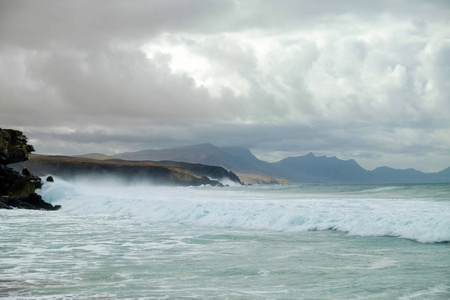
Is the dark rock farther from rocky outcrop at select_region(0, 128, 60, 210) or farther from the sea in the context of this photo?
the sea

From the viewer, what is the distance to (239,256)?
1389cm

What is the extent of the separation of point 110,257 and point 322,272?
19.3 ft

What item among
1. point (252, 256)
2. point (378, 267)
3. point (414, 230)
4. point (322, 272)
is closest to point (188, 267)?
point (252, 256)

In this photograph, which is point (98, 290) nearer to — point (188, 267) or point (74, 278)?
point (74, 278)

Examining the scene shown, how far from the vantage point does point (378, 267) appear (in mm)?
12148

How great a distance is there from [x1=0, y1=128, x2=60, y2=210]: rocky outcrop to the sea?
9515 millimetres

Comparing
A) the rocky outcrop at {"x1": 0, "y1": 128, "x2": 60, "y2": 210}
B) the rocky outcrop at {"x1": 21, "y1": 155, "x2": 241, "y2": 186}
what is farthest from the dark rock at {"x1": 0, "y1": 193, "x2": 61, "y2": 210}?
the rocky outcrop at {"x1": 21, "y1": 155, "x2": 241, "y2": 186}

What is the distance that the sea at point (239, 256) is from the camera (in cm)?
975

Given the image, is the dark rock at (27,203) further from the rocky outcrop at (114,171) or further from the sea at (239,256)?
the rocky outcrop at (114,171)

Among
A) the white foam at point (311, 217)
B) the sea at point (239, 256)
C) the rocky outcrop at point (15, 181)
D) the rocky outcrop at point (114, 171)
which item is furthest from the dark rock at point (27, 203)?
the rocky outcrop at point (114, 171)

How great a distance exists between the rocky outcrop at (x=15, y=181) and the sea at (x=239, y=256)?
9.51 meters

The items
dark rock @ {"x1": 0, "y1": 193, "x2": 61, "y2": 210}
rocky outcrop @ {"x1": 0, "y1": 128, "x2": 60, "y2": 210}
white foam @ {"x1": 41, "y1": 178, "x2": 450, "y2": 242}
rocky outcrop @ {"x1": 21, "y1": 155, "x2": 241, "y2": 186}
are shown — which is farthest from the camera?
rocky outcrop @ {"x1": 21, "y1": 155, "x2": 241, "y2": 186}

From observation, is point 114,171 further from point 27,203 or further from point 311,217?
point 311,217

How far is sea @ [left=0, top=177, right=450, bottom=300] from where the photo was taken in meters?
9.75
